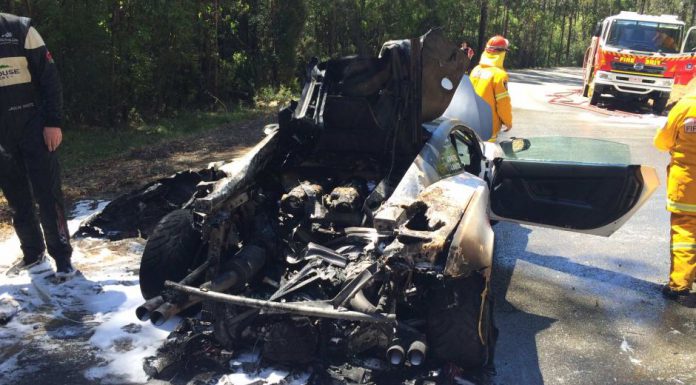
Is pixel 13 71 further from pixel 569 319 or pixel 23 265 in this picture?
pixel 569 319

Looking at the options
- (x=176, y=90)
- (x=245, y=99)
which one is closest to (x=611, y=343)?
(x=176, y=90)

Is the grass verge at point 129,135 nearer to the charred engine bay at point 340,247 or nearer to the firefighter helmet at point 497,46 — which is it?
the charred engine bay at point 340,247

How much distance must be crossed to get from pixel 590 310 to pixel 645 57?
42.7 feet

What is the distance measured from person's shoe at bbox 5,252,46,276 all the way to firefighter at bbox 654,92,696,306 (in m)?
5.23

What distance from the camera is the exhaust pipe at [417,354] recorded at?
9.80 feet

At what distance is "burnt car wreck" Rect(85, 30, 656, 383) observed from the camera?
320cm

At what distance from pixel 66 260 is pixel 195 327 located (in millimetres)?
1773

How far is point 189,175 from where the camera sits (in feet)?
18.2

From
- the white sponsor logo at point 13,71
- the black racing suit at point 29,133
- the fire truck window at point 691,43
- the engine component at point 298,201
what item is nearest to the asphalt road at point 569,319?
the black racing suit at point 29,133

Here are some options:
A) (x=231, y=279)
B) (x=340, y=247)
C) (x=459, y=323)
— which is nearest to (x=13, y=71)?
(x=231, y=279)

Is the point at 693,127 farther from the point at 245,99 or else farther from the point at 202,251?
the point at 245,99

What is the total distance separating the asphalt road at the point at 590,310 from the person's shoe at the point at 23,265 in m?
3.74

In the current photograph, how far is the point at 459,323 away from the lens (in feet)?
10.5

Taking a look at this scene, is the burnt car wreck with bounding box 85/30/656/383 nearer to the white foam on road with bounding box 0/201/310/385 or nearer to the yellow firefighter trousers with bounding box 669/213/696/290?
the white foam on road with bounding box 0/201/310/385
